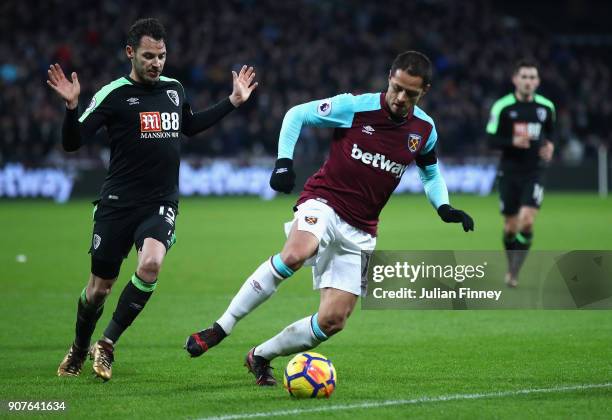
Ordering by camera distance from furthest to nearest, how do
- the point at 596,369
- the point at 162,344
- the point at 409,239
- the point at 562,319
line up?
the point at 409,239 → the point at 562,319 → the point at 162,344 → the point at 596,369

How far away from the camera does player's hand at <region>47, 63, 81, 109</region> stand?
6775mm

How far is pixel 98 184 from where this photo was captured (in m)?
26.5

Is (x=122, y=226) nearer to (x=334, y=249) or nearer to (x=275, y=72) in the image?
(x=334, y=249)

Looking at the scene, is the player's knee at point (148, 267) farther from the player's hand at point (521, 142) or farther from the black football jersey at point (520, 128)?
the black football jersey at point (520, 128)

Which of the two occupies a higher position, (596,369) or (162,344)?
(596,369)

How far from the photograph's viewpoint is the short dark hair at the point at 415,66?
258 inches

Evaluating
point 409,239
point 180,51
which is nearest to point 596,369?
point 409,239

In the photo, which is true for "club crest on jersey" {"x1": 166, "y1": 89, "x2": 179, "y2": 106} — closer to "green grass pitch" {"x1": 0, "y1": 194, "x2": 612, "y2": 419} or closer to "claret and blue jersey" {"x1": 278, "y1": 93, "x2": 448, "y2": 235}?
"claret and blue jersey" {"x1": 278, "y1": 93, "x2": 448, "y2": 235}

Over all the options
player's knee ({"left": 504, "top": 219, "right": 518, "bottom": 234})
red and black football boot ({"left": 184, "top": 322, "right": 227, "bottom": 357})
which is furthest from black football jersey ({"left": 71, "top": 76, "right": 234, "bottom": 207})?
player's knee ({"left": 504, "top": 219, "right": 518, "bottom": 234})

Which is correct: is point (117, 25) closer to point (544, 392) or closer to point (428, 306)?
point (428, 306)

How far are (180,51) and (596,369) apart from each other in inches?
939

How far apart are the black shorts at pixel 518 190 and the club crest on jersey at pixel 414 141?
5755 mm

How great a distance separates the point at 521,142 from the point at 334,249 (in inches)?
241

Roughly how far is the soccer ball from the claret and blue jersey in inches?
39.3
